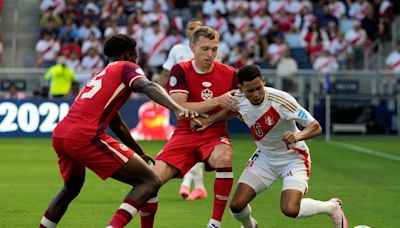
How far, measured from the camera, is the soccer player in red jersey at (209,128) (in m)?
11.2

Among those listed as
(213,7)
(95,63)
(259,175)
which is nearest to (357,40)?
(213,7)

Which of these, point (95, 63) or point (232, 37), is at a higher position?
point (232, 37)

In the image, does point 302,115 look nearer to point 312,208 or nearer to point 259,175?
point 259,175

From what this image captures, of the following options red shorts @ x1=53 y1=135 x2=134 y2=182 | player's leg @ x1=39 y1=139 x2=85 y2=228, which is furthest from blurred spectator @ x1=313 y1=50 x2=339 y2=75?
red shorts @ x1=53 y1=135 x2=134 y2=182

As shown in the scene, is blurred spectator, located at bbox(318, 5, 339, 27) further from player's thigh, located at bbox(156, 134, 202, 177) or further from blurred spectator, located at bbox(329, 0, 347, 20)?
player's thigh, located at bbox(156, 134, 202, 177)

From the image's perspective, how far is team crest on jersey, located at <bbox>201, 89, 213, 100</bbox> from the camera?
11547 mm

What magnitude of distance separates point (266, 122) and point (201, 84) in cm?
111

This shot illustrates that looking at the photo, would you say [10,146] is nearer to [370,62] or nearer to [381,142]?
[381,142]

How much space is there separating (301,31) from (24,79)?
9.18 m

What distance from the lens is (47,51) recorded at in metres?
32.6

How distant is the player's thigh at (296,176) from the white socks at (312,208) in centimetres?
13

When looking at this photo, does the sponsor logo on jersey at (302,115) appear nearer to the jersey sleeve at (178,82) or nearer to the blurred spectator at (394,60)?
the jersey sleeve at (178,82)

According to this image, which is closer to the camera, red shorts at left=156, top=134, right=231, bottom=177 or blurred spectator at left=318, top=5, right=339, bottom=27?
red shorts at left=156, top=134, right=231, bottom=177

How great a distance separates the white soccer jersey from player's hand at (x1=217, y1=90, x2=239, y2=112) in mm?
53
